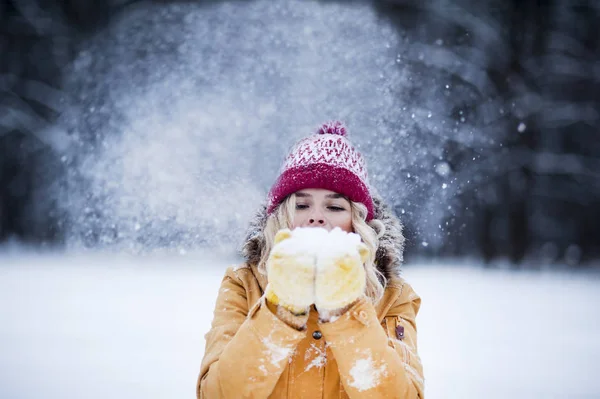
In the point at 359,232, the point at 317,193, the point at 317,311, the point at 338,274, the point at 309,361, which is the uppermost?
the point at 317,193

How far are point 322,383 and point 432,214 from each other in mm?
5722

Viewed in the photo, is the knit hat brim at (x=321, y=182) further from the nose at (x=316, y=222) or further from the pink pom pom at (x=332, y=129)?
the pink pom pom at (x=332, y=129)

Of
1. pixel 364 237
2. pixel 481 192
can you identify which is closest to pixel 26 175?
pixel 481 192

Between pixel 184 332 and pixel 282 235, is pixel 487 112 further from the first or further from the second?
pixel 282 235

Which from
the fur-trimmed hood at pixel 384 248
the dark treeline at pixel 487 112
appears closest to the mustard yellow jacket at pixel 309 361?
the fur-trimmed hood at pixel 384 248

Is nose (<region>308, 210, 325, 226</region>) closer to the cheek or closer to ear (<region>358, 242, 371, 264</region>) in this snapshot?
the cheek

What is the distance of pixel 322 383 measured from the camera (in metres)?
1.20

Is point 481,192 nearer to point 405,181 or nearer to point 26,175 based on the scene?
point 405,181

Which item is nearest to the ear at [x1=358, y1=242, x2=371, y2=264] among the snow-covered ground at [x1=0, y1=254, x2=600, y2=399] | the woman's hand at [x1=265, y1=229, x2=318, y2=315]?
the woman's hand at [x1=265, y1=229, x2=318, y2=315]

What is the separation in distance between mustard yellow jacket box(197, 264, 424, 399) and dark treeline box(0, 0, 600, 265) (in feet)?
20.6

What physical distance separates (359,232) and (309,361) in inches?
15.7

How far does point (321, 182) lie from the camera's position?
4.69 ft

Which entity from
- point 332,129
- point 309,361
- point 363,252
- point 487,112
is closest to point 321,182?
point 332,129

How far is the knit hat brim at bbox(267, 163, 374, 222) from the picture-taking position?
1.43 metres
